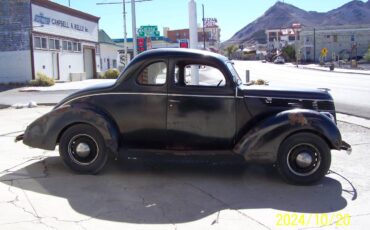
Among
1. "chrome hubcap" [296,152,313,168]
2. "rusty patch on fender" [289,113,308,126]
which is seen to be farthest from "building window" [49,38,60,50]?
"chrome hubcap" [296,152,313,168]

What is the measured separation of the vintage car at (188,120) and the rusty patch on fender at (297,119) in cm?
1

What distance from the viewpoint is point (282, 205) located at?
522cm

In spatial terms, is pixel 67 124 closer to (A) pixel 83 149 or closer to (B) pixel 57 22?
(A) pixel 83 149

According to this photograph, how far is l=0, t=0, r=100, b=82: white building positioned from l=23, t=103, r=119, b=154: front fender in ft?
91.4

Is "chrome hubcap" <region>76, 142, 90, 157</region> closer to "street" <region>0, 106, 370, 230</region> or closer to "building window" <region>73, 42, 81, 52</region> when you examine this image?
"street" <region>0, 106, 370, 230</region>

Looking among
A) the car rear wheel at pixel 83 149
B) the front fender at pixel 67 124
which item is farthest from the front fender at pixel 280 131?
the car rear wheel at pixel 83 149

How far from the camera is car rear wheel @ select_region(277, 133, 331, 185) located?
5973 millimetres

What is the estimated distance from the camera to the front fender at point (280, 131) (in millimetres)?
5938

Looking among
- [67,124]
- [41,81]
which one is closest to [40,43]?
[41,81]

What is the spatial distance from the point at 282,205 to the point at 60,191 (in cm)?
277

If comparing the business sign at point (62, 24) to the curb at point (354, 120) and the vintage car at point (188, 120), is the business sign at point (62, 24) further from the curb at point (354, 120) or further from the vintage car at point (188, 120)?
the vintage car at point (188, 120)

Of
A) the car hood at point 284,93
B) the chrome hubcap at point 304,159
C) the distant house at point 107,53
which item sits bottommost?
the chrome hubcap at point 304,159

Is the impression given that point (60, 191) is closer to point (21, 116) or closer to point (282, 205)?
point (282, 205)
